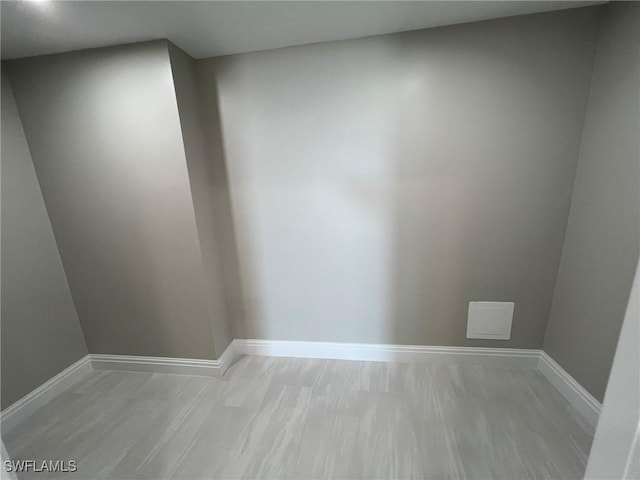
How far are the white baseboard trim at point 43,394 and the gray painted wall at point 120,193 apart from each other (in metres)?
0.17

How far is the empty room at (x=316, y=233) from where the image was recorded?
132 centimetres

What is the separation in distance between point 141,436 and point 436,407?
5.50ft

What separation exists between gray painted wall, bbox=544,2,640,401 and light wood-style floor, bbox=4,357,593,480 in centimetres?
41

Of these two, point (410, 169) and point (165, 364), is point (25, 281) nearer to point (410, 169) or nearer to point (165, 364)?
point (165, 364)

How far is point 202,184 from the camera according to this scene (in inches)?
68.6

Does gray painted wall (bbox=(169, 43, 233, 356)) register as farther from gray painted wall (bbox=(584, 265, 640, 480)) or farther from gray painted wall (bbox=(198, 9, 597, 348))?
gray painted wall (bbox=(584, 265, 640, 480))

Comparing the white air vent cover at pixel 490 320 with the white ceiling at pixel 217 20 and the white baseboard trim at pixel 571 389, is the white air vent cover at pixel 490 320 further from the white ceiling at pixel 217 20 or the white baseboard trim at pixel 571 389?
the white ceiling at pixel 217 20

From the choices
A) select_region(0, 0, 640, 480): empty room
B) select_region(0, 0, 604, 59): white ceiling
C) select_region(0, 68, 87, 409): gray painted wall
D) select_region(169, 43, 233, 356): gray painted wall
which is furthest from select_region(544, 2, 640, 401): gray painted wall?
select_region(0, 68, 87, 409): gray painted wall

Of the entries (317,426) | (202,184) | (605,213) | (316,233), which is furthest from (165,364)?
(605,213)

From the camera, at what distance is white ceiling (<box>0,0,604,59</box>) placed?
1.20m

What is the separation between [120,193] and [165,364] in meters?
Result: 1.24

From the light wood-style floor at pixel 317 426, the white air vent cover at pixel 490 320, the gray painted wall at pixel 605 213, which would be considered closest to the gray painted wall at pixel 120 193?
the light wood-style floor at pixel 317 426

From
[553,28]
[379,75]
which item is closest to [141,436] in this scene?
[379,75]

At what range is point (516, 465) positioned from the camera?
1.25 m
